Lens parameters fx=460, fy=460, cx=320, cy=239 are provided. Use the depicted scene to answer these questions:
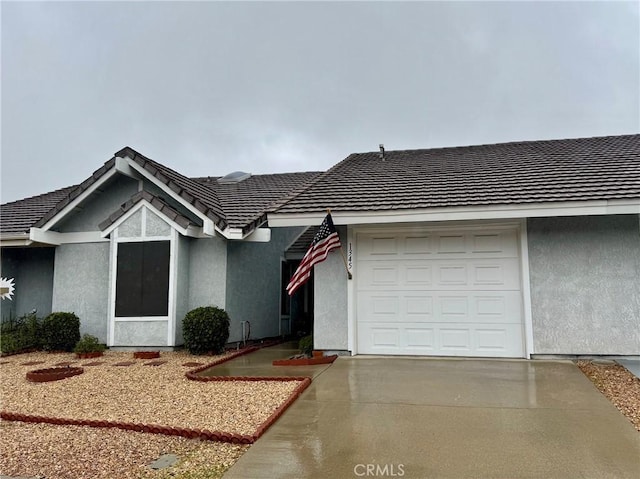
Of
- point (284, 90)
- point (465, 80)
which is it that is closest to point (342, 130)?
point (284, 90)

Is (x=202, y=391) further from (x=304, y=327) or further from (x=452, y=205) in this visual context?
(x=304, y=327)

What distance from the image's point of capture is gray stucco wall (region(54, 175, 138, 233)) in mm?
11789

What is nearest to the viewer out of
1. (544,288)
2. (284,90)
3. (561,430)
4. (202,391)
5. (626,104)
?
(561,430)

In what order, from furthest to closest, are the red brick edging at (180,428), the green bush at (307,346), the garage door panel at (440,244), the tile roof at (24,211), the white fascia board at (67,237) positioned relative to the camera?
the tile roof at (24,211)
the white fascia board at (67,237)
the green bush at (307,346)
the garage door panel at (440,244)
the red brick edging at (180,428)

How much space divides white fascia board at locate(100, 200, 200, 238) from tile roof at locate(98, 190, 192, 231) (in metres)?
0.05

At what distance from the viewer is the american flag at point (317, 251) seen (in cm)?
802

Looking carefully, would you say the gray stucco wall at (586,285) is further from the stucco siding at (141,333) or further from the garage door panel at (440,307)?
the stucco siding at (141,333)

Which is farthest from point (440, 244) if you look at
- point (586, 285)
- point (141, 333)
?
point (141, 333)

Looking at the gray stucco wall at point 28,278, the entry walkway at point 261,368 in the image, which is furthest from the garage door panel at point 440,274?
the gray stucco wall at point 28,278

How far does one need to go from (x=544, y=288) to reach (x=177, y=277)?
7534 millimetres

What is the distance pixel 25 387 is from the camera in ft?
24.0

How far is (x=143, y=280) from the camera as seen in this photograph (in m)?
10.4

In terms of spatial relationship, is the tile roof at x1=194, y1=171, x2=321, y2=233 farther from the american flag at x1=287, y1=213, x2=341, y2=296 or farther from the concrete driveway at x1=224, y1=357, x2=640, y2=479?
the concrete driveway at x1=224, y1=357, x2=640, y2=479

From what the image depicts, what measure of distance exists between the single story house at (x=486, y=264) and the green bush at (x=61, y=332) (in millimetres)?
5593
